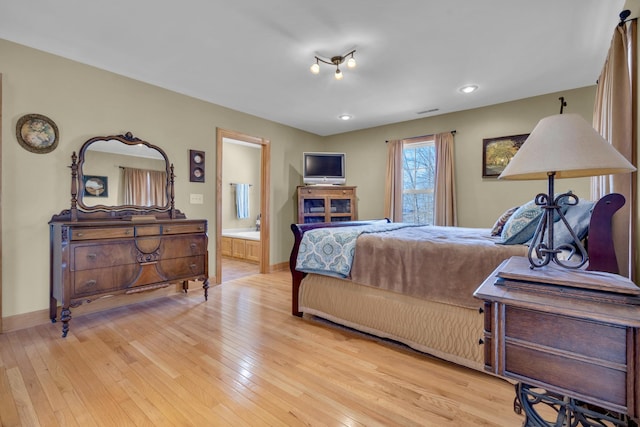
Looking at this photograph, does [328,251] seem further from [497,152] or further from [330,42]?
[497,152]

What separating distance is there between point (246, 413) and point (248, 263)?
4253 millimetres

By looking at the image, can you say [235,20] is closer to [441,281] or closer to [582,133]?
[582,133]

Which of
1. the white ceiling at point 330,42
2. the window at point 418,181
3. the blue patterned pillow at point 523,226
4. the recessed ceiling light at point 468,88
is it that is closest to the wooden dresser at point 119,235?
the white ceiling at point 330,42

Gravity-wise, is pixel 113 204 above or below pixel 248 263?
above

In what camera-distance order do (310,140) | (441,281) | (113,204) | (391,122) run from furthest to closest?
1. (310,140)
2. (391,122)
3. (113,204)
4. (441,281)

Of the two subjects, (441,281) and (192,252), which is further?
(192,252)

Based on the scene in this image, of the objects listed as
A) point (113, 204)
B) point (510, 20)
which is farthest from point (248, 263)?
point (510, 20)

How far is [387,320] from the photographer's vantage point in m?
2.22

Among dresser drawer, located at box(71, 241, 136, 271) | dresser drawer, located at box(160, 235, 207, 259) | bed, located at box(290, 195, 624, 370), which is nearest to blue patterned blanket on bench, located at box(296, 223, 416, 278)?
A: bed, located at box(290, 195, 624, 370)

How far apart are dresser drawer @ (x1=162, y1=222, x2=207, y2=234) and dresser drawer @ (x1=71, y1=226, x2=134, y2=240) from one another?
0.33 metres

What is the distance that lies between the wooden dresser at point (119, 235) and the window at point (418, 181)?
127 inches

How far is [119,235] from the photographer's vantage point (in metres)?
2.65

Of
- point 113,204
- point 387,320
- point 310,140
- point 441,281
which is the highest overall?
point 310,140

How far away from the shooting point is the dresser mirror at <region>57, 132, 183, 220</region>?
112 inches
